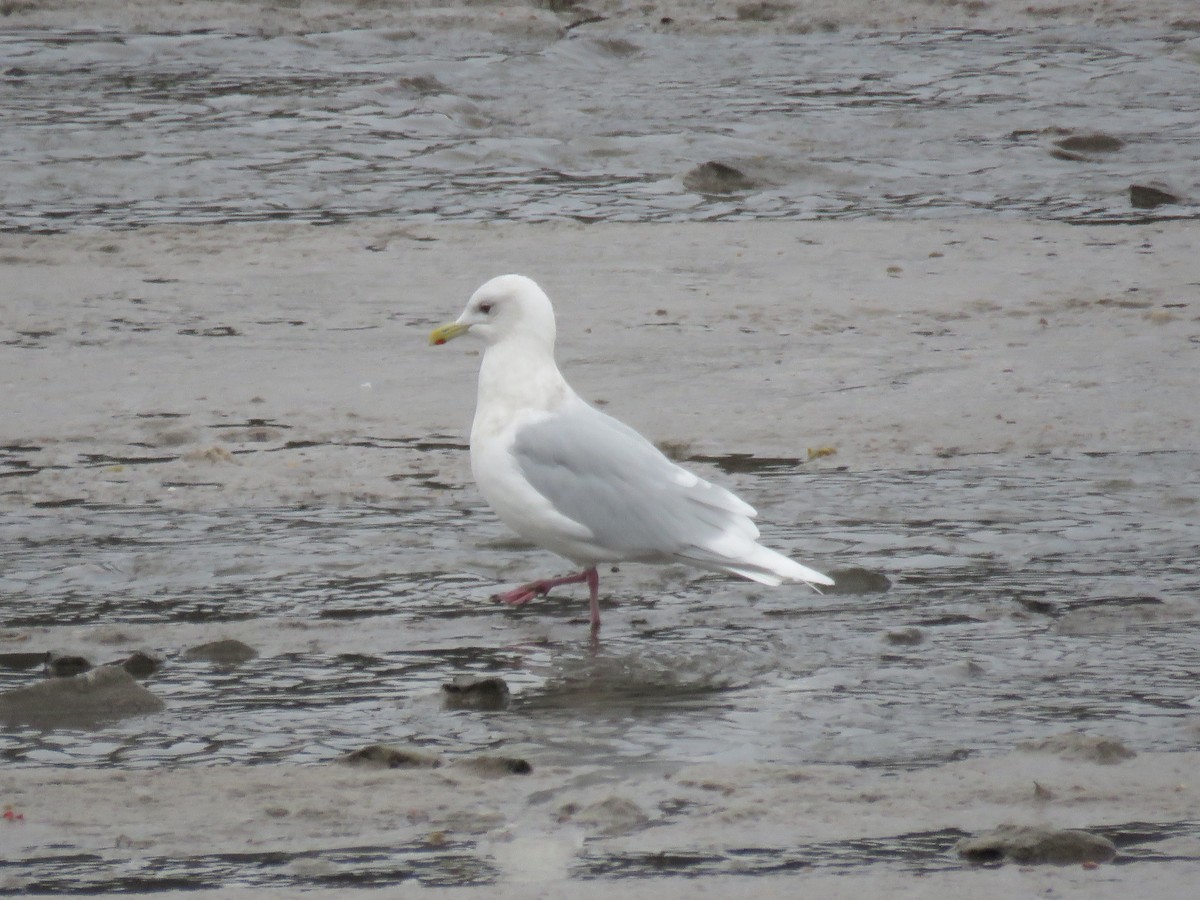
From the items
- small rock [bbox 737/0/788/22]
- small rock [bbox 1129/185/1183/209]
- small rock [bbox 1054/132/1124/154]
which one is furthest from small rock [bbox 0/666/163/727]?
small rock [bbox 737/0/788/22]

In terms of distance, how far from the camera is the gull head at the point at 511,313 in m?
5.64

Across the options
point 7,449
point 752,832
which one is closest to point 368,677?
point 752,832

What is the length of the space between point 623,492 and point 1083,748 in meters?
1.55

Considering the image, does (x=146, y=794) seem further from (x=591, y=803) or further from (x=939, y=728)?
(x=939, y=728)

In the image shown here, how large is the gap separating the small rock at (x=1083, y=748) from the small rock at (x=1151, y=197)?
251 inches

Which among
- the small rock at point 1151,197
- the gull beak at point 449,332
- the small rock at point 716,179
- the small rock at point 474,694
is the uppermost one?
the small rock at point 716,179

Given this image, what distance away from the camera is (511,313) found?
568 cm

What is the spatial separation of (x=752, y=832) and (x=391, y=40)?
11028 millimetres

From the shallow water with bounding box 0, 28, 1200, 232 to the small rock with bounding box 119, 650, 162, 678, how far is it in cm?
529

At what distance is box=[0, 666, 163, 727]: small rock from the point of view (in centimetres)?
443

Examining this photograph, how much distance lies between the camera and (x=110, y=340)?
25.6 ft

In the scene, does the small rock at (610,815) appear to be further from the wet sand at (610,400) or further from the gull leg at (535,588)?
the gull leg at (535,588)

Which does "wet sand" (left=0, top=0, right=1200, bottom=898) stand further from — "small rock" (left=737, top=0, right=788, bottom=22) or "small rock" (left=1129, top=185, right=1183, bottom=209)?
"small rock" (left=737, top=0, right=788, bottom=22)

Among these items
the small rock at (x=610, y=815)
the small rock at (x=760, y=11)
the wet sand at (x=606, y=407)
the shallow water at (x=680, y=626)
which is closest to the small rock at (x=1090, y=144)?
the wet sand at (x=606, y=407)
